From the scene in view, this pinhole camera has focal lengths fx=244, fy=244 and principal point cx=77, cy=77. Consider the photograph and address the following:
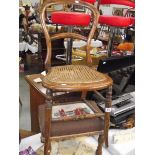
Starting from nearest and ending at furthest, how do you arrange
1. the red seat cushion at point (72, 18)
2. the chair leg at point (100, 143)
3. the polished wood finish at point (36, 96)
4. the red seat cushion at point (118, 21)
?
the chair leg at point (100, 143) → the red seat cushion at point (72, 18) → the polished wood finish at point (36, 96) → the red seat cushion at point (118, 21)

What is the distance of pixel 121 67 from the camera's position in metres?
1.86

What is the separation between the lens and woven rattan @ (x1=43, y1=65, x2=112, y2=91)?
1.08m

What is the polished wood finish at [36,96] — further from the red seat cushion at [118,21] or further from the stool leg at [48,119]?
the red seat cushion at [118,21]

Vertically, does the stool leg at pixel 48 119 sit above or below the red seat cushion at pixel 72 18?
below

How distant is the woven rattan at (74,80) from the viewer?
1.08 m

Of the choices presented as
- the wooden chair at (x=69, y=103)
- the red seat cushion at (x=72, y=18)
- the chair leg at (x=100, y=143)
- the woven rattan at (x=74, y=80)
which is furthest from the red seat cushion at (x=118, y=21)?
the chair leg at (x=100, y=143)

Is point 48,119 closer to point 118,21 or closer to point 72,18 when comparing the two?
point 72,18

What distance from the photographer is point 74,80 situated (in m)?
1.14

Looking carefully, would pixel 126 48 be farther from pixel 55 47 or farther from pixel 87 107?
→ pixel 87 107

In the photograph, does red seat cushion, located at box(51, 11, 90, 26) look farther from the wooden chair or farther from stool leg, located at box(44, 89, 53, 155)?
stool leg, located at box(44, 89, 53, 155)

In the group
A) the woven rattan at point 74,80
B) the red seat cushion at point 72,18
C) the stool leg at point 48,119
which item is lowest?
the stool leg at point 48,119

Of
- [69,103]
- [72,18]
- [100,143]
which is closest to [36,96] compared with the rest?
[69,103]

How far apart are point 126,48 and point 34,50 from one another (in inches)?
77.5
